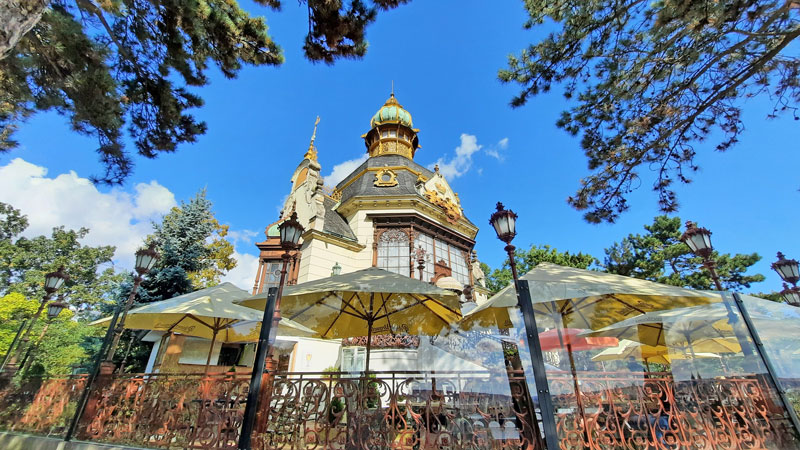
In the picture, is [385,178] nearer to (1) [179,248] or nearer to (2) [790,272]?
(1) [179,248]

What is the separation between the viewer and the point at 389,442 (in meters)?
3.81

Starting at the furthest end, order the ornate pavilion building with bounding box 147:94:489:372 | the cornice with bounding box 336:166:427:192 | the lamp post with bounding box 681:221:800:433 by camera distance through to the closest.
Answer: the cornice with bounding box 336:166:427:192
the ornate pavilion building with bounding box 147:94:489:372
the lamp post with bounding box 681:221:800:433

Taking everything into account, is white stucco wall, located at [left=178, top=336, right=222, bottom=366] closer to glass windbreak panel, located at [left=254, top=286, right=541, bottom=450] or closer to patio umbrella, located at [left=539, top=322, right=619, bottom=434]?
glass windbreak panel, located at [left=254, top=286, right=541, bottom=450]

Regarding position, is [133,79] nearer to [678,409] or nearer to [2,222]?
[678,409]

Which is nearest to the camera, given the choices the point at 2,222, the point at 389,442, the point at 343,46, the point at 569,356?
the point at 389,442

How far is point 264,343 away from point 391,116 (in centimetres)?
2150

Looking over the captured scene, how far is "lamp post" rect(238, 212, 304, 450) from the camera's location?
3797mm

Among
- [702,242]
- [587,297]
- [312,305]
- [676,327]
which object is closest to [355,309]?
[312,305]

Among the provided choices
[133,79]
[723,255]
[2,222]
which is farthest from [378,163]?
[2,222]

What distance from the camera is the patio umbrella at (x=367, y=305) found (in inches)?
204

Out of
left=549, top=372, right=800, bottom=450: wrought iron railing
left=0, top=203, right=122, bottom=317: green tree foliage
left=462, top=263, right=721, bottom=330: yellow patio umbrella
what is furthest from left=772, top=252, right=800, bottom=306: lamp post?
left=0, top=203, right=122, bottom=317: green tree foliage

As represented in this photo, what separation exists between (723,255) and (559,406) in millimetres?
29611

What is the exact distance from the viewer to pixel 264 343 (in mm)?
4332

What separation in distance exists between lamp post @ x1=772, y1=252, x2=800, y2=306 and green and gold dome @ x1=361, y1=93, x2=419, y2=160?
18014 millimetres
